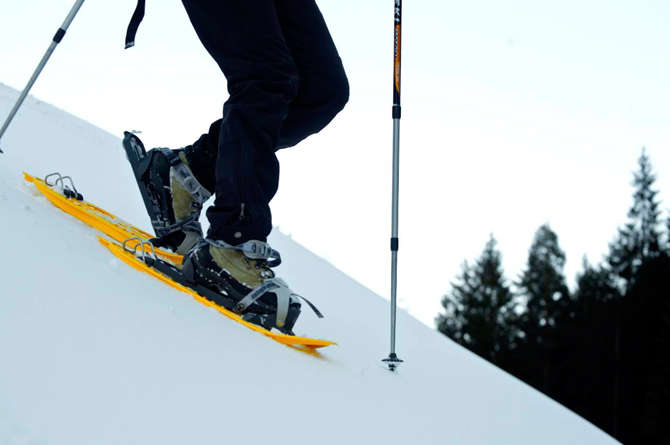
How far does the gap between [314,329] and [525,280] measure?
139 ft

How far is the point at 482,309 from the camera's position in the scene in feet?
137

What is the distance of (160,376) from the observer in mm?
1677

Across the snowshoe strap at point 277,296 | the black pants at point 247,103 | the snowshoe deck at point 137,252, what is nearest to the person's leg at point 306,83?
the black pants at point 247,103

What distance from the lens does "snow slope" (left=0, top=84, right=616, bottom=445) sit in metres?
1.46

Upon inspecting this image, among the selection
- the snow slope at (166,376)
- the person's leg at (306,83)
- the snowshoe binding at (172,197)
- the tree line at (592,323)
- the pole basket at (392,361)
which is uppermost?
the tree line at (592,323)

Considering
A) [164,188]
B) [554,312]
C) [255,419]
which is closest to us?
[255,419]

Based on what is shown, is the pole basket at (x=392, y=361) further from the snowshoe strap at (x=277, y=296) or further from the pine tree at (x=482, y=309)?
the pine tree at (x=482, y=309)

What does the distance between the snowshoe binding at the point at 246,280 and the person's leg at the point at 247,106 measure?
0.05 m

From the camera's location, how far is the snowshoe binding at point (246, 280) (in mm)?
2508

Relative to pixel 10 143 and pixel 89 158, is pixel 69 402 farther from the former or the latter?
pixel 89 158

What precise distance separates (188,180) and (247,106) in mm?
624

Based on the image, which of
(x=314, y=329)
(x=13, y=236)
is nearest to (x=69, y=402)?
(x=13, y=236)

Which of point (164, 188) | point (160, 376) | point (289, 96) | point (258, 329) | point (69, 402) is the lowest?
point (69, 402)

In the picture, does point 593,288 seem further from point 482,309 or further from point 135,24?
point 135,24
